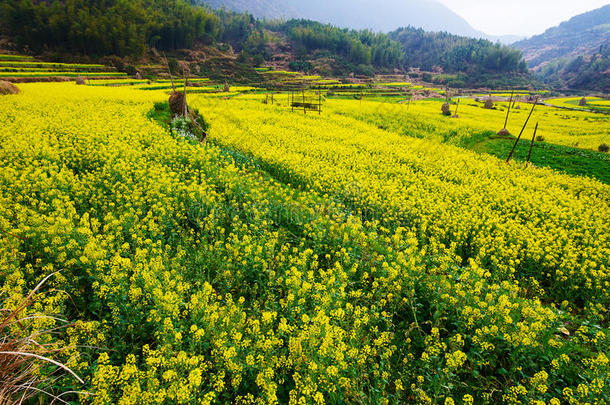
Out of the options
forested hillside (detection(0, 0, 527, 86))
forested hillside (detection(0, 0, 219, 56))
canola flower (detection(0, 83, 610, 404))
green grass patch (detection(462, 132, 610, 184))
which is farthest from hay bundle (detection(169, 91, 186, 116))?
forested hillside (detection(0, 0, 219, 56))

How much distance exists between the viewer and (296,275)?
532 cm

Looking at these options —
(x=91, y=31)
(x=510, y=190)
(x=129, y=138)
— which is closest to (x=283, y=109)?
Answer: (x=129, y=138)

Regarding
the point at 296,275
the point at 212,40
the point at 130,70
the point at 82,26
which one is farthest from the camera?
the point at 212,40

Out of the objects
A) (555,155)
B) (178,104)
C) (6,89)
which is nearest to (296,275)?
(178,104)

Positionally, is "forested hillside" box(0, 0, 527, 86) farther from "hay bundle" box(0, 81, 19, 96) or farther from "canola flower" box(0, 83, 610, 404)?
"canola flower" box(0, 83, 610, 404)

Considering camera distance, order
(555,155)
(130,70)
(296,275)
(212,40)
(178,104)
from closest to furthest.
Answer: (296,275), (178,104), (555,155), (130,70), (212,40)

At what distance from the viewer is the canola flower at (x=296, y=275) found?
388 centimetres

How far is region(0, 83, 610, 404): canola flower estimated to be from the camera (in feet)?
12.7

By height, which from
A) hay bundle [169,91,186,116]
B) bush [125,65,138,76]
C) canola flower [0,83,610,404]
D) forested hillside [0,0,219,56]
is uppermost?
forested hillside [0,0,219,56]

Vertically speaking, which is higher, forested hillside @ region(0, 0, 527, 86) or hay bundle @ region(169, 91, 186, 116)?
forested hillside @ region(0, 0, 527, 86)

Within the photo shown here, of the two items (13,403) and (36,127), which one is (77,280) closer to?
(13,403)

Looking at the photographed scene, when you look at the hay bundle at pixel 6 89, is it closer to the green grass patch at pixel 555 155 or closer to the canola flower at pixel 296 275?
the canola flower at pixel 296 275

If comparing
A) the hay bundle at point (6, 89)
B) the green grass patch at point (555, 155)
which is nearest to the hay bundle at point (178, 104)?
the hay bundle at point (6, 89)

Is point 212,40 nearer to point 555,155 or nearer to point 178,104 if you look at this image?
point 178,104
